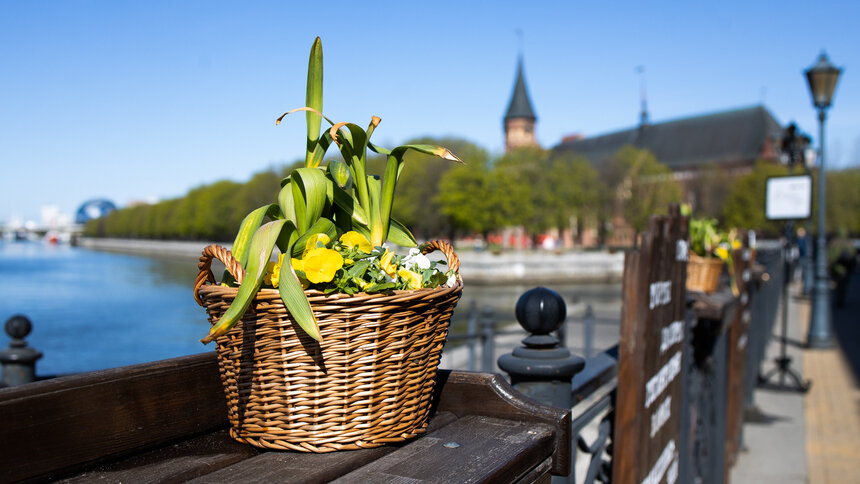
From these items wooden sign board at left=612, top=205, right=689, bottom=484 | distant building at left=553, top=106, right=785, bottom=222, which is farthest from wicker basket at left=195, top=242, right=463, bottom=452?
distant building at left=553, top=106, right=785, bottom=222

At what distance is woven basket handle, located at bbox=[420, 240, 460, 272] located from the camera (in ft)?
4.85

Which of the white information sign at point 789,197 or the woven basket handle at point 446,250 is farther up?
the white information sign at point 789,197

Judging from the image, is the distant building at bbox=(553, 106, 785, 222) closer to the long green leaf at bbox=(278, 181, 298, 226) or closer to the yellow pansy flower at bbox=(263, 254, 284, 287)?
the long green leaf at bbox=(278, 181, 298, 226)

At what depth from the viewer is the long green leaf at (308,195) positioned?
1271mm

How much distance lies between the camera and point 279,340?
121 centimetres

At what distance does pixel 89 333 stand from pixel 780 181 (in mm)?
18768

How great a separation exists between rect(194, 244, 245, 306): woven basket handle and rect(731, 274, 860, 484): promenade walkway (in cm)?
540

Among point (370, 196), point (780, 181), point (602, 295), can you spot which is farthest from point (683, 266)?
point (602, 295)

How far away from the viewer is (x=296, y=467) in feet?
3.89

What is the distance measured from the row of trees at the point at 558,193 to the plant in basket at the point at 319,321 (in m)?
52.3

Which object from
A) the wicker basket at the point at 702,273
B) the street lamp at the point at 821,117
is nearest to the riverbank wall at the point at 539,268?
the street lamp at the point at 821,117

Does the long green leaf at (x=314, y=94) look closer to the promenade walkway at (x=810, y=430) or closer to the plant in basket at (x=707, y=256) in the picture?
the plant in basket at (x=707, y=256)

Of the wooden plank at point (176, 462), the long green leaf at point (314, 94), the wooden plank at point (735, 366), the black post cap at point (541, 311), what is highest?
the long green leaf at point (314, 94)

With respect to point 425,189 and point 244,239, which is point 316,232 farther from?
point 425,189
